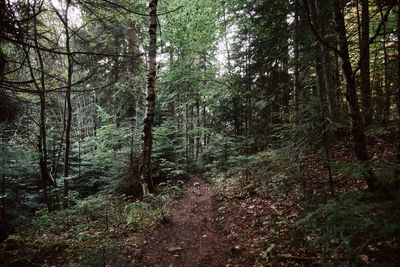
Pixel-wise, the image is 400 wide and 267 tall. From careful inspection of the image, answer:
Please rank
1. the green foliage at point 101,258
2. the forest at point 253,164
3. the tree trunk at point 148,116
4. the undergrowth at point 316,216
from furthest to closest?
the tree trunk at point 148,116
the green foliage at point 101,258
the forest at point 253,164
the undergrowth at point 316,216

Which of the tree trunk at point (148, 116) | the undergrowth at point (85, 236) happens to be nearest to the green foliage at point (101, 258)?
the undergrowth at point (85, 236)

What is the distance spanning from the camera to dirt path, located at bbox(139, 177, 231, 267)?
4191 millimetres

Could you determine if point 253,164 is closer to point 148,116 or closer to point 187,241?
point 187,241

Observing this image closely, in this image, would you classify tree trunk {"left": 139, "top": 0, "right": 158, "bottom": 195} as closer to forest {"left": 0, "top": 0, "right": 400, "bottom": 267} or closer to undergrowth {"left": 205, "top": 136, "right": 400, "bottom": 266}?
forest {"left": 0, "top": 0, "right": 400, "bottom": 267}

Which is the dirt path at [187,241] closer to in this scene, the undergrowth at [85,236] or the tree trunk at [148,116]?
the undergrowth at [85,236]

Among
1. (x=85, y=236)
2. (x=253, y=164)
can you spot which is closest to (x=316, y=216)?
(x=253, y=164)

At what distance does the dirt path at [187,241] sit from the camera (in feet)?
13.8

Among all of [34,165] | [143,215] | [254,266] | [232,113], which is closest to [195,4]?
[232,113]

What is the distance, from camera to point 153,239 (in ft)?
16.8

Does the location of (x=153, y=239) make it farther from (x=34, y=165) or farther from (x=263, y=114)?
(x=34, y=165)

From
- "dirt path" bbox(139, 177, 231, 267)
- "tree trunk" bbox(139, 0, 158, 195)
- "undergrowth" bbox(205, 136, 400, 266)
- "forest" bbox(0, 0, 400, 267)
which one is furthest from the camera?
"tree trunk" bbox(139, 0, 158, 195)

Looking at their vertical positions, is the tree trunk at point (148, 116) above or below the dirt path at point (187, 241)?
above

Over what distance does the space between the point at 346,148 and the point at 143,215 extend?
7834mm

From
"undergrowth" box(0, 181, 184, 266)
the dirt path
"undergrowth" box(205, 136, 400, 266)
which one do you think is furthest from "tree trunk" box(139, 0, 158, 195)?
"undergrowth" box(205, 136, 400, 266)
